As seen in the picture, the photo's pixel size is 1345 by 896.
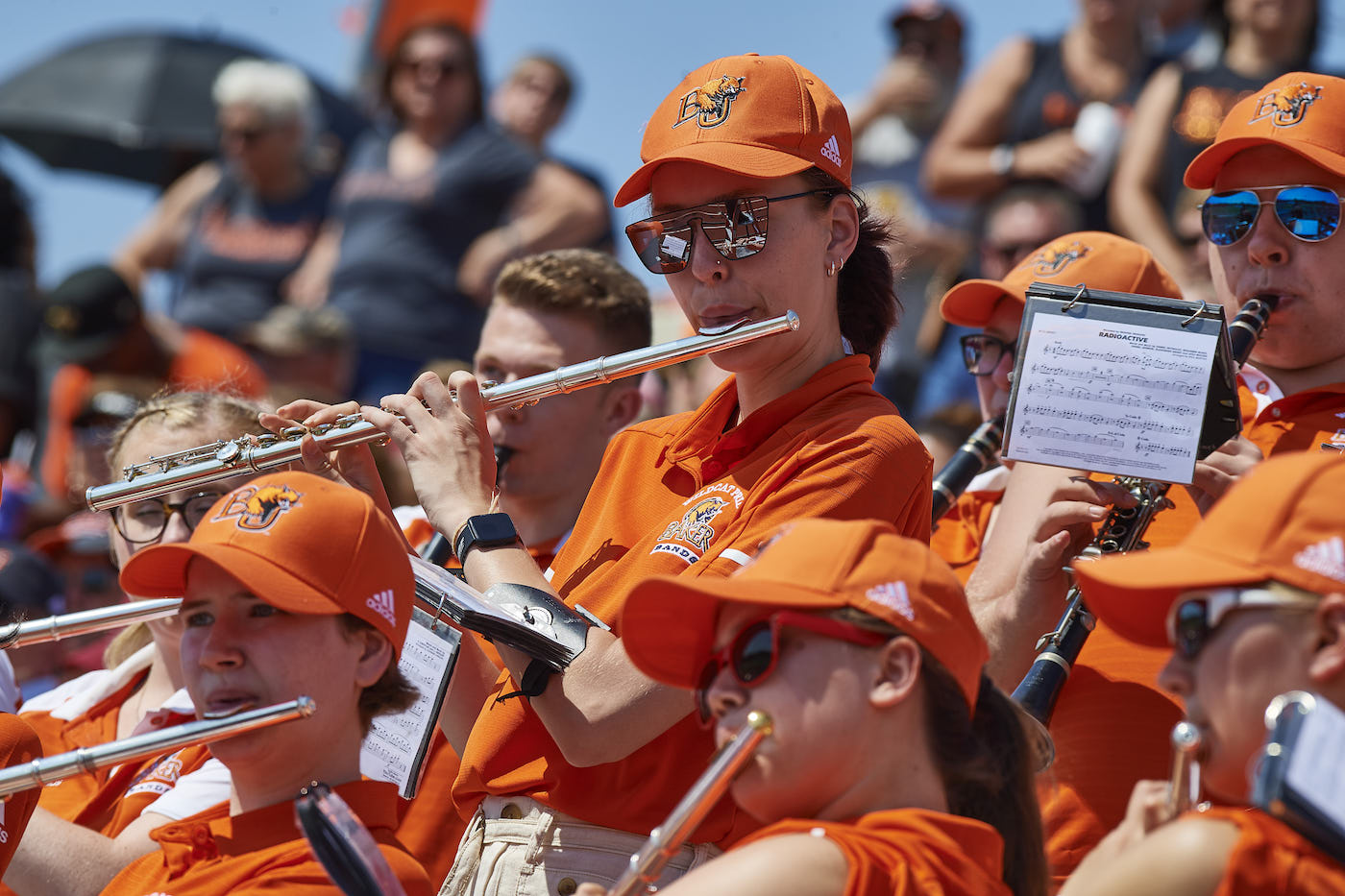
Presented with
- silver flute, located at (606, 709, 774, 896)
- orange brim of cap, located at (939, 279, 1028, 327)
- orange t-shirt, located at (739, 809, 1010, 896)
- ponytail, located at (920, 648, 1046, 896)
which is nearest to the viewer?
orange t-shirt, located at (739, 809, 1010, 896)

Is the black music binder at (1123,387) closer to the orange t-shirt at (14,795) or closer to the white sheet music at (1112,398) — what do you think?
the white sheet music at (1112,398)

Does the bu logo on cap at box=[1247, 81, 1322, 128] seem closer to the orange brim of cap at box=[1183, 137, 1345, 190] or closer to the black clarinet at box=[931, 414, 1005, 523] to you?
the orange brim of cap at box=[1183, 137, 1345, 190]

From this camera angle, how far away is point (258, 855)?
3.19m

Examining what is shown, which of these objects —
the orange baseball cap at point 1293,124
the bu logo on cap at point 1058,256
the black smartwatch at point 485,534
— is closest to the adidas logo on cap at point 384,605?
the black smartwatch at point 485,534

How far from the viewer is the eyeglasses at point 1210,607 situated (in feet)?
7.60

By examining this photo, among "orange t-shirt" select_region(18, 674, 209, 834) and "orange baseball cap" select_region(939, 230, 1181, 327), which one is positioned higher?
"orange baseball cap" select_region(939, 230, 1181, 327)

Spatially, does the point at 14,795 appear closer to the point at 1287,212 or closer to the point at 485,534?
the point at 485,534

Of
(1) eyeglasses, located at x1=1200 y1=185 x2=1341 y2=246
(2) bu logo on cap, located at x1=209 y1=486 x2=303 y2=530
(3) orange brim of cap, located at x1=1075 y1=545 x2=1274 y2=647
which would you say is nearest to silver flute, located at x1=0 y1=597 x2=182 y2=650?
(2) bu logo on cap, located at x1=209 y1=486 x2=303 y2=530

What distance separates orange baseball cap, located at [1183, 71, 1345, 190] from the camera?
3.71 m

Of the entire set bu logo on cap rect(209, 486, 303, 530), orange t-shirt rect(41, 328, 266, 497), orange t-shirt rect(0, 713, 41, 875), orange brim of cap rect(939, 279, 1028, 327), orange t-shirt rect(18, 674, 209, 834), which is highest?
orange brim of cap rect(939, 279, 1028, 327)

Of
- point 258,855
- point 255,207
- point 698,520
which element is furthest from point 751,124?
point 255,207

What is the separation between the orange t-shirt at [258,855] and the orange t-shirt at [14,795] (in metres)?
0.25

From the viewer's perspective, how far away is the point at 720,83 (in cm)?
361

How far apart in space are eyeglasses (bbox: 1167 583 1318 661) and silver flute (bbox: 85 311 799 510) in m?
1.35
